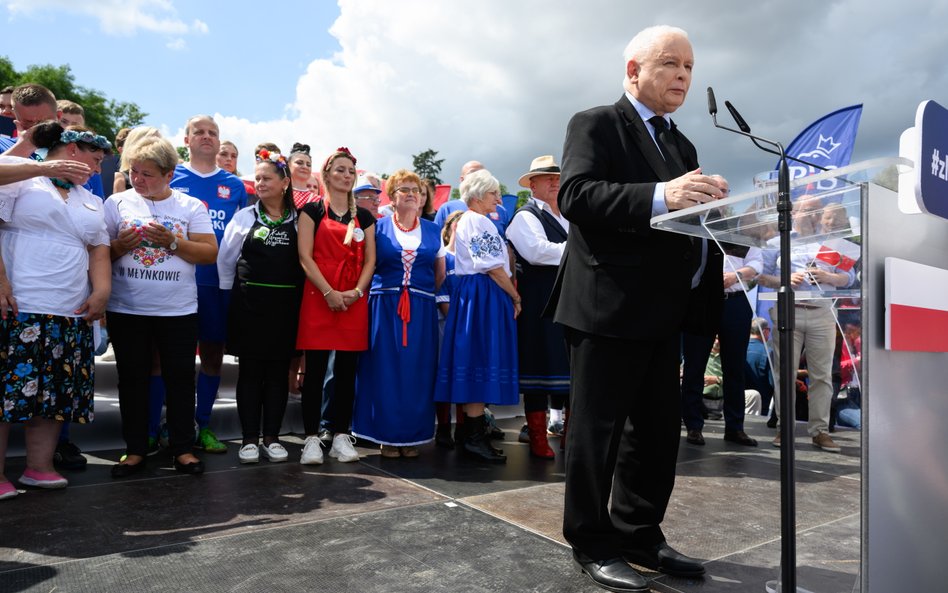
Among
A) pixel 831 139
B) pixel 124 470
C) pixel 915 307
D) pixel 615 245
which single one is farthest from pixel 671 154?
pixel 831 139

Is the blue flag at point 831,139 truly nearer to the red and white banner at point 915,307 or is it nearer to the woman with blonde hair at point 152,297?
the red and white banner at point 915,307

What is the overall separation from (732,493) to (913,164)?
2.43 meters

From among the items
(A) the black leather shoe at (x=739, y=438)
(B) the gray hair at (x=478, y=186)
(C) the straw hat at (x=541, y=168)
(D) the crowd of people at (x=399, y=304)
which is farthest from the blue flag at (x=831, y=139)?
(B) the gray hair at (x=478, y=186)

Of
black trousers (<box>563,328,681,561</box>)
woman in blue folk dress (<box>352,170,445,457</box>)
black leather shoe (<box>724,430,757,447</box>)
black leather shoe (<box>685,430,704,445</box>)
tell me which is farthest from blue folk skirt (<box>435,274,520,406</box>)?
black leather shoe (<box>724,430,757,447</box>)

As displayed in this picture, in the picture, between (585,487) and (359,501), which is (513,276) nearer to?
(359,501)

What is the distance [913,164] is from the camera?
1.69 m

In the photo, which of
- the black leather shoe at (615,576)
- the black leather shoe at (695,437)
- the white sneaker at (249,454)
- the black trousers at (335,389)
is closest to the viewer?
the black leather shoe at (615,576)

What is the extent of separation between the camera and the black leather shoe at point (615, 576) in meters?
2.22

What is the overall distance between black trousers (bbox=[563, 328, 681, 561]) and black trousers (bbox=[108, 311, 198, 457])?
2394mm

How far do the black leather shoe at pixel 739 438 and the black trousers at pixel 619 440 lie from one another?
314 centimetres

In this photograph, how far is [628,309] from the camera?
7.37 ft

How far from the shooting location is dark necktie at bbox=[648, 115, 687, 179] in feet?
7.91

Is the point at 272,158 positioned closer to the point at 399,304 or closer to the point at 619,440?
the point at 399,304

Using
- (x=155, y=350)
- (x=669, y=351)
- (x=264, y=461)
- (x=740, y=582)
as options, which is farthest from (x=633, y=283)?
(x=155, y=350)
